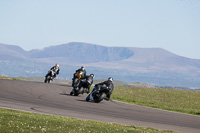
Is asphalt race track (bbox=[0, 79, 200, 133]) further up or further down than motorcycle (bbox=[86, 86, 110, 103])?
further down

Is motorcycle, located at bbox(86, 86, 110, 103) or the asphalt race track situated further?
motorcycle, located at bbox(86, 86, 110, 103)

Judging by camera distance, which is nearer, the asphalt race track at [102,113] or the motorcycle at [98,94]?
the asphalt race track at [102,113]

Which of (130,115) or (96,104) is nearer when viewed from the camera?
(130,115)

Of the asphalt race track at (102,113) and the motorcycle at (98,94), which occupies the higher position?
the motorcycle at (98,94)

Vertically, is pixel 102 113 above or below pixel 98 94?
below

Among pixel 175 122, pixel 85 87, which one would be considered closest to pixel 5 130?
pixel 175 122

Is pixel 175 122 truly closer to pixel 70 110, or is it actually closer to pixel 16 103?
pixel 70 110

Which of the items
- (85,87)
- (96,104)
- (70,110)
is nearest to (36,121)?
(70,110)

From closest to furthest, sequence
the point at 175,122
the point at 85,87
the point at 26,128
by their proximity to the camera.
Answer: the point at 26,128 → the point at 175,122 → the point at 85,87

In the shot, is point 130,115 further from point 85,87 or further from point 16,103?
point 85,87

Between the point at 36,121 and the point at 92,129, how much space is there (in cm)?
215

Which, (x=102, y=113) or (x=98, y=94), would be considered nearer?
(x=102, y=113)

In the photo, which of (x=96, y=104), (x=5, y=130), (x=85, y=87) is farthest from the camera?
(x=85, y=87)

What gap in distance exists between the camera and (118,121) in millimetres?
20375
